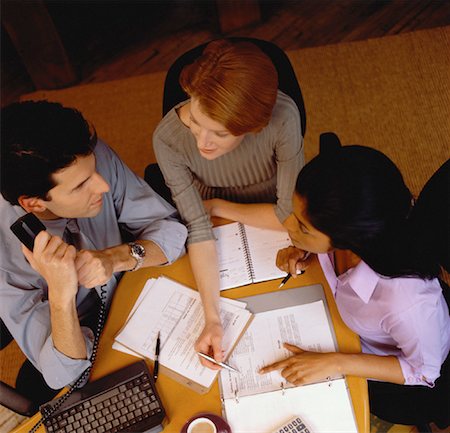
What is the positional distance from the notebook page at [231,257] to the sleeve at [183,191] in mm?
52

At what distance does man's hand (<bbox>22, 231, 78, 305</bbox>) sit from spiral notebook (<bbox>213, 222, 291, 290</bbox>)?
1.44 feet

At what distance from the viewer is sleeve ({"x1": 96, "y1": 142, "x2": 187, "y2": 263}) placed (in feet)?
5.25

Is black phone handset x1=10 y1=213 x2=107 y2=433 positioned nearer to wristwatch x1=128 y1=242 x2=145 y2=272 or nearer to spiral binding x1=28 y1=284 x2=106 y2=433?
spiral binding x1=28 y1=284 x2=106 y2=433

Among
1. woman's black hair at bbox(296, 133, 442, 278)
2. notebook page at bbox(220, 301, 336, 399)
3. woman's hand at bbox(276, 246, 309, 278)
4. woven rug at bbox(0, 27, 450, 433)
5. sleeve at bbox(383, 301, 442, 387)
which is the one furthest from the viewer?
woven rug at bbox(0, 27, 450, 433)

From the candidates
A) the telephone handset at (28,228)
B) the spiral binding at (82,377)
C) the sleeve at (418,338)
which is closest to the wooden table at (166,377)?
the spiral binding at (82,377)

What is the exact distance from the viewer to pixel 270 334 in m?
1.41

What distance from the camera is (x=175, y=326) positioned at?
1.48m

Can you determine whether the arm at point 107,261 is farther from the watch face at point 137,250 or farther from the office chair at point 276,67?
the office chair at point 276,67

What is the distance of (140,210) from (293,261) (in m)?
0.51

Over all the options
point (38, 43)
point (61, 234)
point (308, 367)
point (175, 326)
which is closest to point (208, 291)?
point (175, 326)

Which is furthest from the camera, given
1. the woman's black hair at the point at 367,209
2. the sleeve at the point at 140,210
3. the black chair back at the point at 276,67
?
the black chair back at the point at 276,67

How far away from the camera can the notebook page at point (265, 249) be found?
60.4 inches

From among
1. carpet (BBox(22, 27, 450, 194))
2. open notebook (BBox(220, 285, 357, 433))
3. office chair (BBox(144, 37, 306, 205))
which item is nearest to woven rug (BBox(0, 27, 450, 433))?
carpet (BBox(22, 27, 450, 194))

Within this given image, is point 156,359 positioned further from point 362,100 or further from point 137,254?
point 362,100
